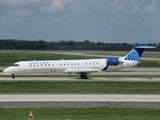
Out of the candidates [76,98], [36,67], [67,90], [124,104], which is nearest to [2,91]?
[67,90]

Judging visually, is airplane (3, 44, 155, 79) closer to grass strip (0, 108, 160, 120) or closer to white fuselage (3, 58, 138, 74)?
white fuselage (3, 58, 138, 74)

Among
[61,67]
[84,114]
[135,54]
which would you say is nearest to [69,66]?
[61,67]

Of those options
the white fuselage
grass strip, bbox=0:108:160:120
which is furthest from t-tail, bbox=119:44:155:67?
grass strip, bbox=0:108:160:120

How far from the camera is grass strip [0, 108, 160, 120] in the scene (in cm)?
2195

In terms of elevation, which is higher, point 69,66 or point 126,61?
point 126,61

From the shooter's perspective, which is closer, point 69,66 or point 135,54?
point 69,66

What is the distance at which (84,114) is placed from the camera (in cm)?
2338

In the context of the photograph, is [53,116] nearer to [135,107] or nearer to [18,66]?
[135,107]

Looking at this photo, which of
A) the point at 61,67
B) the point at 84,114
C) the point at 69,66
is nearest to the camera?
the point at 84,114

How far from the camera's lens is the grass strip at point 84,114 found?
72.0 feet

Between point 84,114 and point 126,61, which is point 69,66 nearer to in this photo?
point 126,61

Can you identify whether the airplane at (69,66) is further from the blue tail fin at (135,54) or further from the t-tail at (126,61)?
the blue tail fin at (135,54)

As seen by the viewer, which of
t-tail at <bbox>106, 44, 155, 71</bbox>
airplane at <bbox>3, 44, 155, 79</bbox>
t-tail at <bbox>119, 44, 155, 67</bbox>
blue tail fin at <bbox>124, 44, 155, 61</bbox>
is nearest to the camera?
airplane at <bbox>3, 44, 155, 79</bbox>

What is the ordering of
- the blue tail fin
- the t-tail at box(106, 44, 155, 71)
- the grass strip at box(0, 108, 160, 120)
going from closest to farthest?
the grass strip at box(0, 108, 160, 120), the t-tail at box(106, 44, 155, 71), the blue tail fin
